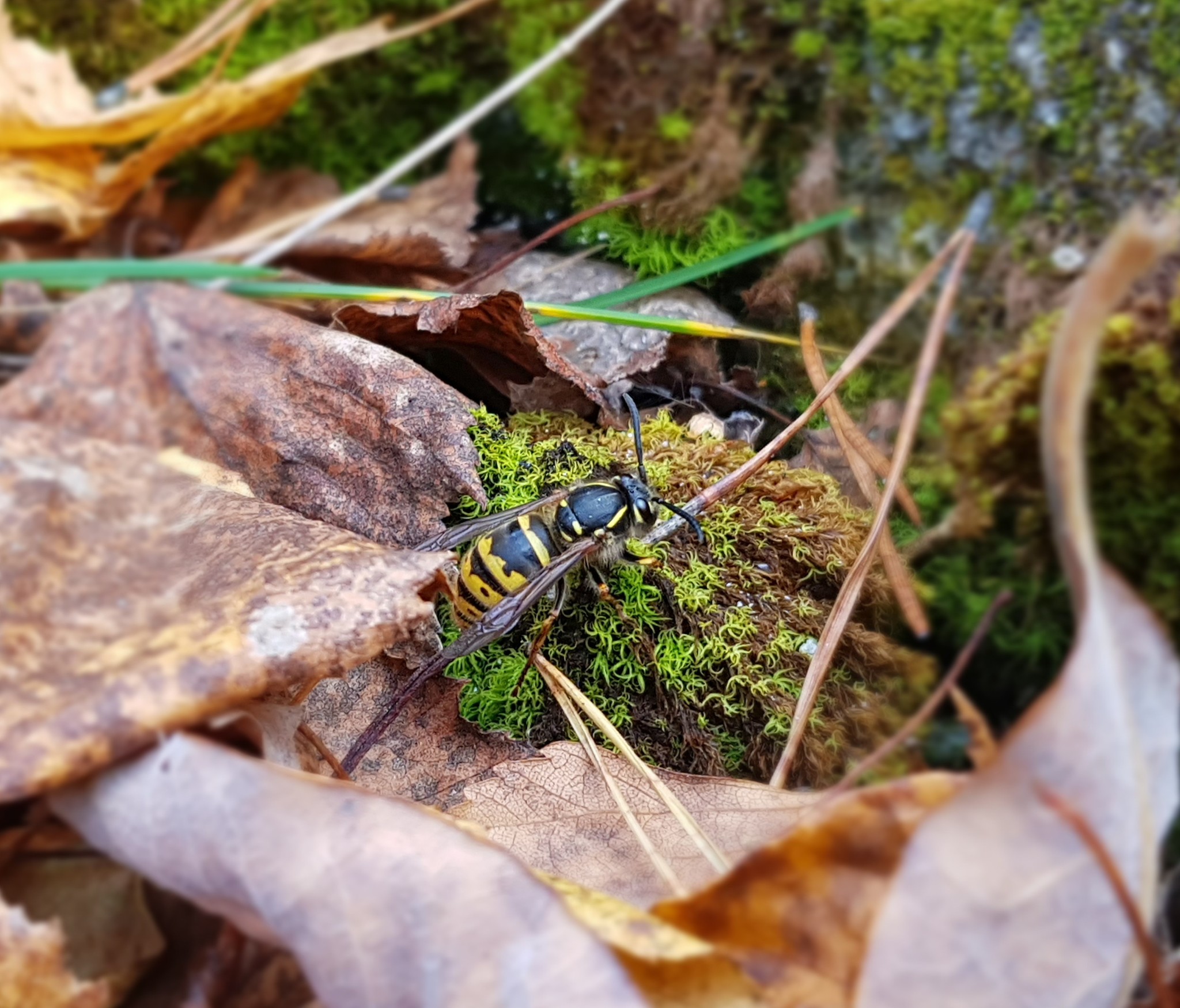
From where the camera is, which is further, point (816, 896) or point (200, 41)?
point (200, 41)

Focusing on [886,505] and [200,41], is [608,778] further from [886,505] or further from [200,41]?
[200,41]

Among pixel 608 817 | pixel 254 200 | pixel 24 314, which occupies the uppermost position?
pixel 254 200

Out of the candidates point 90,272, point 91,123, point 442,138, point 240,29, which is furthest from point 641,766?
point 240,29

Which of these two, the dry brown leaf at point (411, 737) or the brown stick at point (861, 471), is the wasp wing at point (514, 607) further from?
the brown stick at point (861, 471)

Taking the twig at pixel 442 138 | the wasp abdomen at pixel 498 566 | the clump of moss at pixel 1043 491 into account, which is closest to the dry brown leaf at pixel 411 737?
the wasp abdomen at pixel 498 566

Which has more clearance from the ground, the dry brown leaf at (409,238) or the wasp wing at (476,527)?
the dry brown leaf at (409,238)

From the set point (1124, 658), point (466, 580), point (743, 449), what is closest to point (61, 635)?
point (466, 580)
